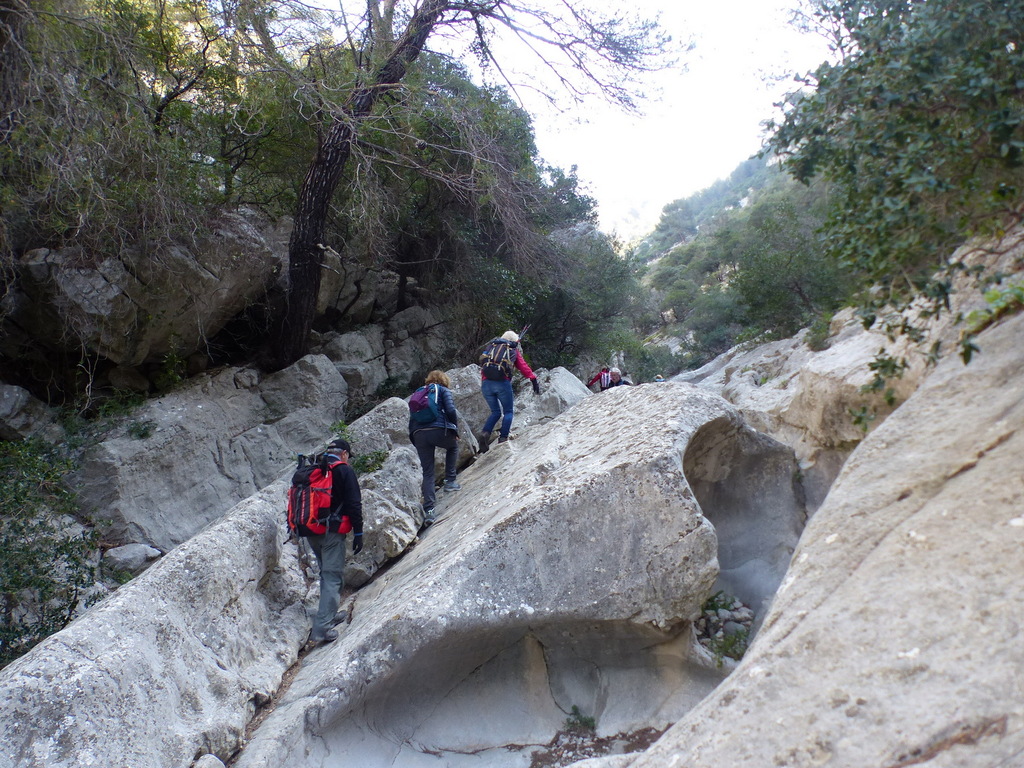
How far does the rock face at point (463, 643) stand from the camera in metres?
4.72

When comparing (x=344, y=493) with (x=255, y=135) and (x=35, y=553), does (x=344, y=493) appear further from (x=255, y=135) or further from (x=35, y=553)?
(x=255, y=135)

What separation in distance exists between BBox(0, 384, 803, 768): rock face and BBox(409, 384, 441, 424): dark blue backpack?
2372mm

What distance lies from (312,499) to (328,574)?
0.72 metres

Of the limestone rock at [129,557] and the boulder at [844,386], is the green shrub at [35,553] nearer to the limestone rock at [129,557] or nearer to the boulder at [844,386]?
the limestone rock at [129,557]

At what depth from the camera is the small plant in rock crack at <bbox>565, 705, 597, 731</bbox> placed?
5.19 metres

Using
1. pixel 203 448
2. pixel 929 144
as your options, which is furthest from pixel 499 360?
pixel 929 144

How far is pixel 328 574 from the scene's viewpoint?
628 cm

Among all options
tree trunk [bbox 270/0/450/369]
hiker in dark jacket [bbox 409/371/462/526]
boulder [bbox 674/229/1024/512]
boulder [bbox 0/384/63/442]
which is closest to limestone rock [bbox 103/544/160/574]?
boulder [bbox 0/384/63/442]

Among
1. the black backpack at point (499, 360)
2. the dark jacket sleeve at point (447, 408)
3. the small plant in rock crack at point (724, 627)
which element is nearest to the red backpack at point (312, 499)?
the dark jacket sleeve at point (447, 408)

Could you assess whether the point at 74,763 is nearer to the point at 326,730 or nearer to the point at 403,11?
the point at 326,730

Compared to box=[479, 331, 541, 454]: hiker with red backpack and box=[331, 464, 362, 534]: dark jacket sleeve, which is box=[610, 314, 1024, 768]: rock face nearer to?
box=[331, 464, 362, 534]: dark jacket sleeve

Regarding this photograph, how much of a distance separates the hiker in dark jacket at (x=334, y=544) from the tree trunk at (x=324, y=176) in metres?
5.76

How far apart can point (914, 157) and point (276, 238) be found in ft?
35.3

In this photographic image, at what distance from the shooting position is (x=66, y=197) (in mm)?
8281
